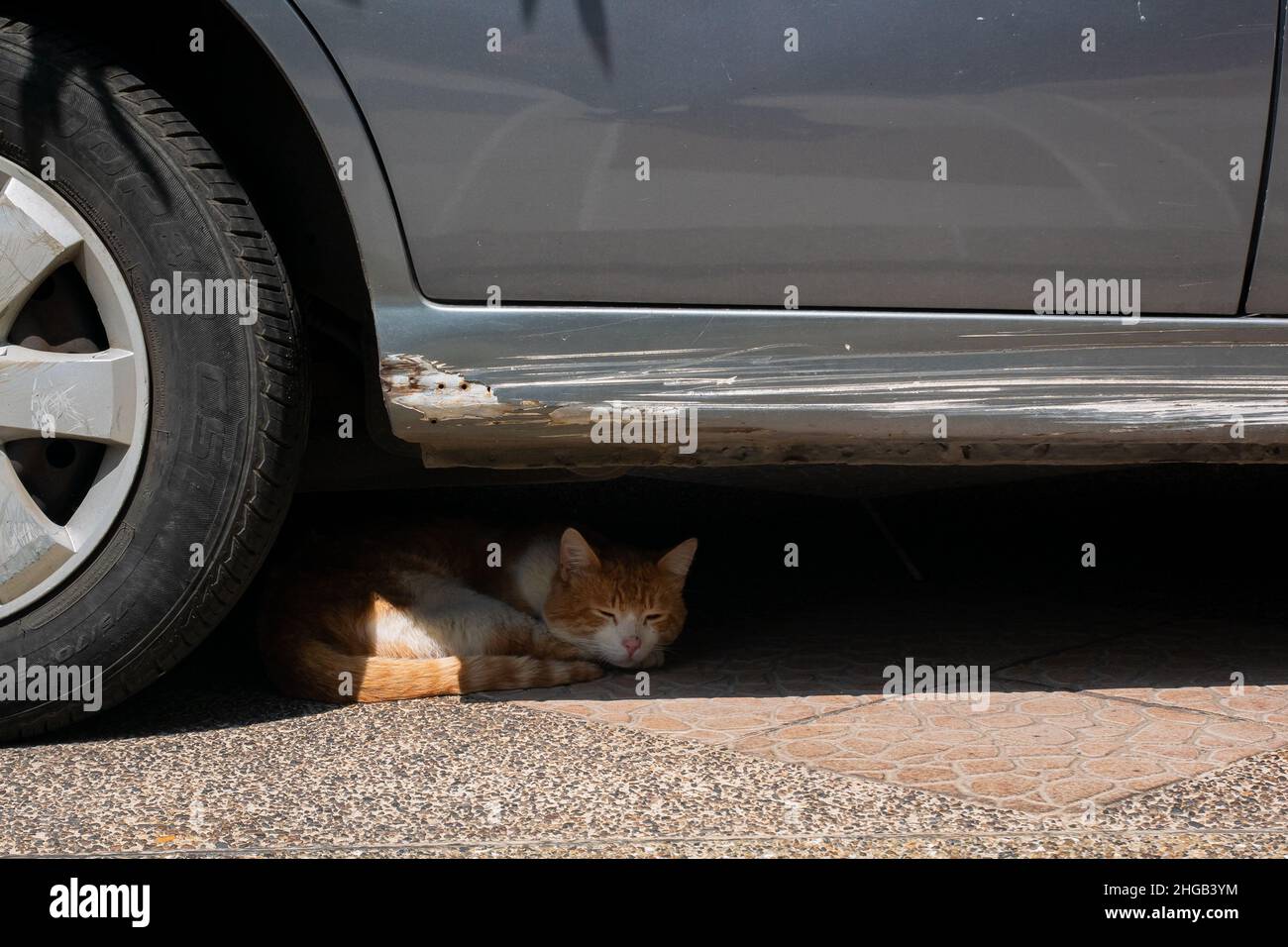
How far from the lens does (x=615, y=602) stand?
3549 mm

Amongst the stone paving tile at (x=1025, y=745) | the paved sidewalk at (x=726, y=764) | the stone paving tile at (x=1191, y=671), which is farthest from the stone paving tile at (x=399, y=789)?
the stone paving tile at (x=1191, y=671)

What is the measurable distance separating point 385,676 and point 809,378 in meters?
1.18

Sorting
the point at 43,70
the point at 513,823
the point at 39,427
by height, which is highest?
the point at 43,70

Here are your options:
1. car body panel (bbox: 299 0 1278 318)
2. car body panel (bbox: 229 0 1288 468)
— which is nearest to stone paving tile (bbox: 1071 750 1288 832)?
car body panel (bbox: 229 0 1288 468)

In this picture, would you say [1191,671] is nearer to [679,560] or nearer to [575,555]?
[679,560]

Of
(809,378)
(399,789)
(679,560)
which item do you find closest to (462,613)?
(679,560)

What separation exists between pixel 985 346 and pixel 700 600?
1.66 meters

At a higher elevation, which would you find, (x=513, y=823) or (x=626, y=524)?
(x=626, y=524)

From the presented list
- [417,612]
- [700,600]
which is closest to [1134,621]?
[700,600]

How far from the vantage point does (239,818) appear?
88.1 inches

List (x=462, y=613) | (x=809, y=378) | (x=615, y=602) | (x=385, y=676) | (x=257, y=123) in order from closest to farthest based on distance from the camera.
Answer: (x=809, y=378), (x=257, y=123), (x=385, y=676), (x=462, y=613), (x=615, y=602)

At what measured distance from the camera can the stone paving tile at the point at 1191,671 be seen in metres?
2.87

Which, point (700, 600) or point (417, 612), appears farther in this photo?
point (700, 600)

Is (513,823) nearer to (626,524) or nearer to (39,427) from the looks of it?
(39,427)
